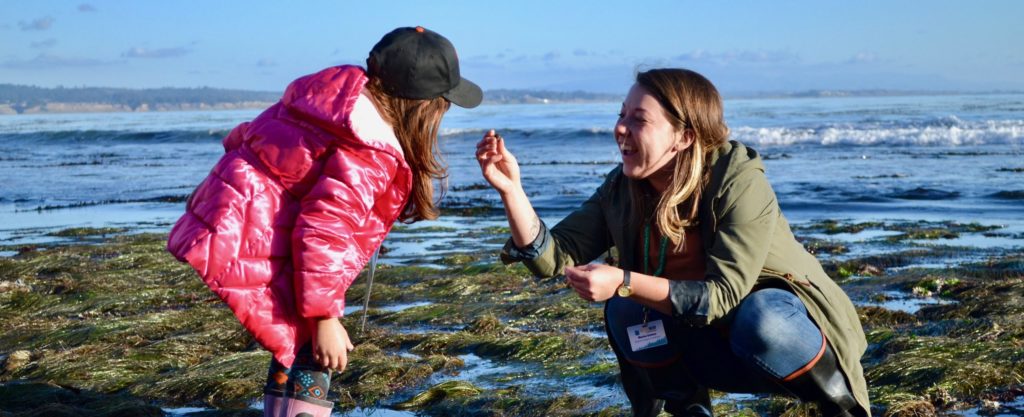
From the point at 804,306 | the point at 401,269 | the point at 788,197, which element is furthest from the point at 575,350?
the point at 788,197

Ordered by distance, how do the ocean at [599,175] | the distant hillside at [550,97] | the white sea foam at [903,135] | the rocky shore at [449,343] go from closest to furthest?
1. the rocky shore at [449,343]
2. the ocean at [599,175]
3. the white sea foam at [903,135]
4. the distant hillside at [550,97]

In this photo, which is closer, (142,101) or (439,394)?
(439,394)

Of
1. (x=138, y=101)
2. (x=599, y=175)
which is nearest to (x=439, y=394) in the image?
(x=599, y=175)

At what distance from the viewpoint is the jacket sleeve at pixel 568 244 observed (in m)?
3.50

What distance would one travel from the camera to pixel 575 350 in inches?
208

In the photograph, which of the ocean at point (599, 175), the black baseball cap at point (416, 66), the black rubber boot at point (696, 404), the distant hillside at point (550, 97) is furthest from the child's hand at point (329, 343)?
the distant hillside at point (550, 97)

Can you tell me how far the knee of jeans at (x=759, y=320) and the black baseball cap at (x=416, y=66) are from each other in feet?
3.76

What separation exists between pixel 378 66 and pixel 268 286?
84 centimetres

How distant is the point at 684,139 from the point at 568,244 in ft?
1.95

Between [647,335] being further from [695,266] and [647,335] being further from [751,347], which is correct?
A: [751,347]

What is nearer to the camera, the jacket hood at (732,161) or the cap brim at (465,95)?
the jacket hood at (732,161)

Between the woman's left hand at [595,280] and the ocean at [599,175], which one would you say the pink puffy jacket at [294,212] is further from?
the ocean at [599,175]

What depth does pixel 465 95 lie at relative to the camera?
3.64 metres

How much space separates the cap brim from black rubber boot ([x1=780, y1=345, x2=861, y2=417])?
141 centimetres
